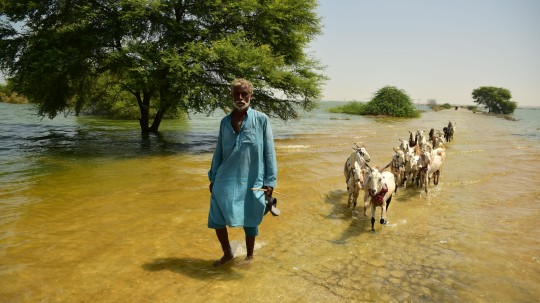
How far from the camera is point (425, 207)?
8531 millimetres

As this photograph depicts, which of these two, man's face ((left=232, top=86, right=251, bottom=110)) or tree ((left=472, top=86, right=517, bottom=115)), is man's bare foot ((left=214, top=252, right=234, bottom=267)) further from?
tree ((left=472, top=86, right=517, bottom=115))

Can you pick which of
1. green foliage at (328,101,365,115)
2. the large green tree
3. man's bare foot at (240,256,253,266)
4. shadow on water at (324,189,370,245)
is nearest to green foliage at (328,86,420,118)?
green foliage at (328,101,365,115)

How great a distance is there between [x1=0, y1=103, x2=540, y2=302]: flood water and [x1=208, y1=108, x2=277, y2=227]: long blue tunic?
894mm

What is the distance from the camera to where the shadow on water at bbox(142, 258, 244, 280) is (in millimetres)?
4711

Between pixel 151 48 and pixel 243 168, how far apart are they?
14219 mm

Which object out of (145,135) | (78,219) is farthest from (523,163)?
(145,135)

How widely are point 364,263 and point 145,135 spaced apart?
18.6 meters

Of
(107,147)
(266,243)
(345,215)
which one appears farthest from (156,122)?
(266,243)

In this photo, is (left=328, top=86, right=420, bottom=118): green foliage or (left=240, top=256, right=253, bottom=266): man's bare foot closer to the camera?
(left=240, top=256, right=253, bottom=266): man's bare foot

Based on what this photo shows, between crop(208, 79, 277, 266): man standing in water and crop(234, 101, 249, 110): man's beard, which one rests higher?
crop(234, 101, 249, 110): man's beard

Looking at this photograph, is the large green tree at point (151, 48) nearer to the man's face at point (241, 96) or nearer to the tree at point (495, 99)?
the man's face at point (241, 96)

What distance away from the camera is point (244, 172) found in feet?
15.1

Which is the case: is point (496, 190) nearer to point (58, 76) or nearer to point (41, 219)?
point (41, 219)

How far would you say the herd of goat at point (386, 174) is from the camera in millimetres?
6922
